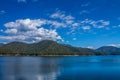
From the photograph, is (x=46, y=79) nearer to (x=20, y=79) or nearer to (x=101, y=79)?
(x=20, y=79)

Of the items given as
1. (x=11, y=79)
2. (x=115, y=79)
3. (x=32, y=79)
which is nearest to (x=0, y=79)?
(x=11, y=79)

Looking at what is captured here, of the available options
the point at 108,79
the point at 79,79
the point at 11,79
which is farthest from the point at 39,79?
the point at 108,79

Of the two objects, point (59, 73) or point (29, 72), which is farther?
point (29, 72)

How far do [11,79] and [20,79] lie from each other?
259 cm

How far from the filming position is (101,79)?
58469 mm

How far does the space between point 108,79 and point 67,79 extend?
12426 mm

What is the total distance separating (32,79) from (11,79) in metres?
6.11

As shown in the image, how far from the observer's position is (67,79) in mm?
57281

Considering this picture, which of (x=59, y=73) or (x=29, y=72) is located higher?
(x=29, y=72)

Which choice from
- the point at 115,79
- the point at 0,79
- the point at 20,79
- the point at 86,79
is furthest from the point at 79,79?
the point at 0,79

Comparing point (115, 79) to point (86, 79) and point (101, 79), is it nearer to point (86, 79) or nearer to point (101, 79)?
point (101, 79)

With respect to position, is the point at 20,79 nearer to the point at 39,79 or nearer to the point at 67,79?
the point at 39,79

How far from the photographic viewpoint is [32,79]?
57.6m

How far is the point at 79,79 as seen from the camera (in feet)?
190
